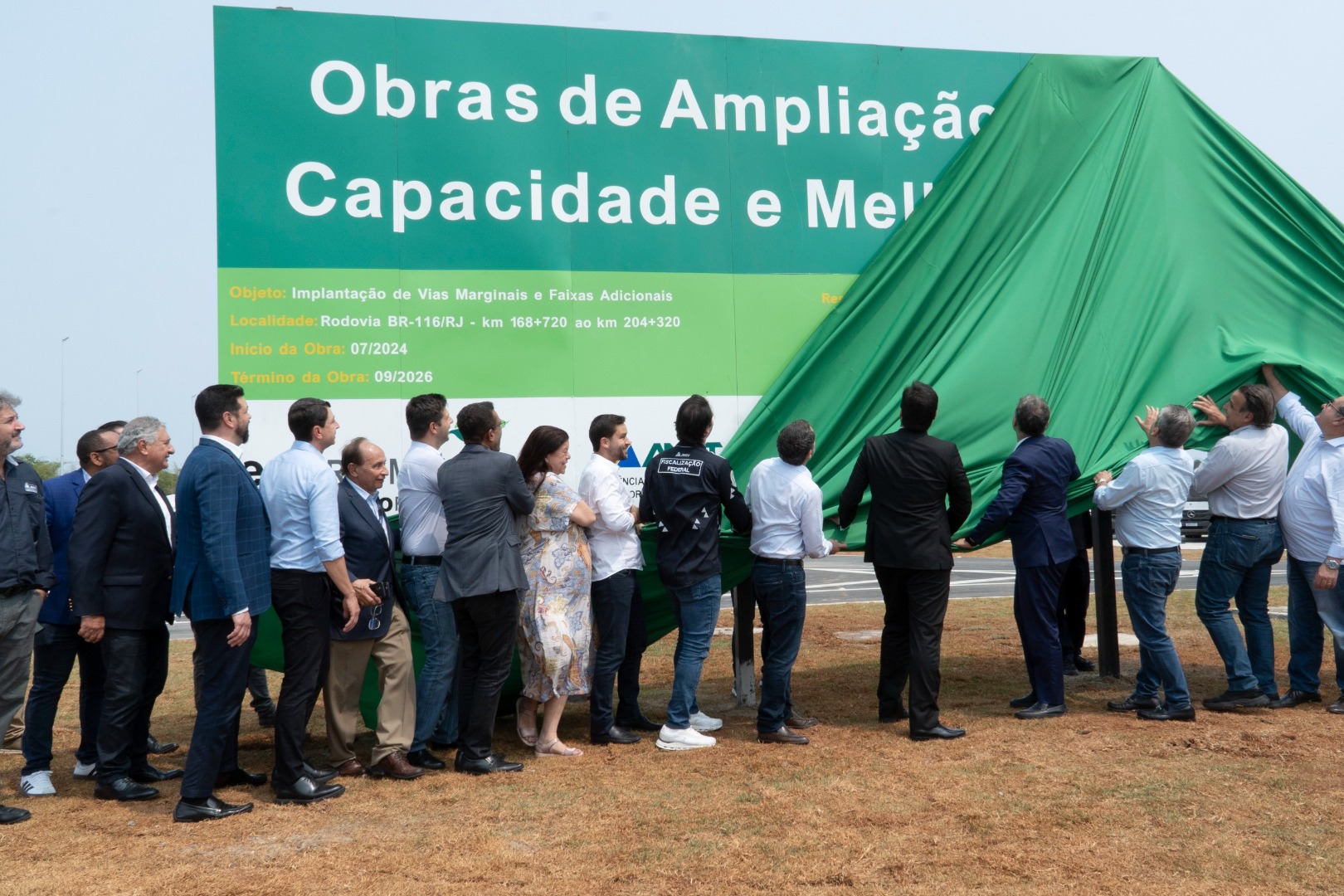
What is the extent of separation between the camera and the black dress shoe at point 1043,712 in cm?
581

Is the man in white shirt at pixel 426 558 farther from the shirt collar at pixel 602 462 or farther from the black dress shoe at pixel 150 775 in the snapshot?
the black dress shoe at pixel 150 775

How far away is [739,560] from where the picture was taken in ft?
19.9

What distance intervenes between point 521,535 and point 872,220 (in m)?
2.93

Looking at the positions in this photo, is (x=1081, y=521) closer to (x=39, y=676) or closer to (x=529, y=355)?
(x=529, y=355)

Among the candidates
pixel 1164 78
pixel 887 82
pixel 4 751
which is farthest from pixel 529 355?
pixel 1164 78

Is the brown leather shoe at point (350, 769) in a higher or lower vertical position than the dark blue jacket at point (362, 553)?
lower

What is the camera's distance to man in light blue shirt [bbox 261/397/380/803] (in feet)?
15.0

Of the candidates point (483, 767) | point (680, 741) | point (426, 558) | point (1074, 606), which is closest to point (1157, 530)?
point (1074, 606)

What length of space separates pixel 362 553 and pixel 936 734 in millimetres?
2957

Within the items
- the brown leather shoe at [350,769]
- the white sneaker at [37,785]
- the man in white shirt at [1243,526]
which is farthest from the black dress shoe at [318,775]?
the man in white shirt at [1243,526]

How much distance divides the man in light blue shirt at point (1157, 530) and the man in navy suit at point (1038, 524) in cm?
29

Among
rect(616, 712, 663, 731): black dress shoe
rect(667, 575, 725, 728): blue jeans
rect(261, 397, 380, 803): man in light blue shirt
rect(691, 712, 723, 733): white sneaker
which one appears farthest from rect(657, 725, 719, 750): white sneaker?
rect(261, 397, 380, 803): man in light blue shirt

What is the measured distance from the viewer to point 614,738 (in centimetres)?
562

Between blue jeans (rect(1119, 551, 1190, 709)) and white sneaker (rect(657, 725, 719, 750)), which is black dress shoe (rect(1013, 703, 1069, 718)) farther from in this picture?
white sneaker (rect(657, 725, 719, 750))
